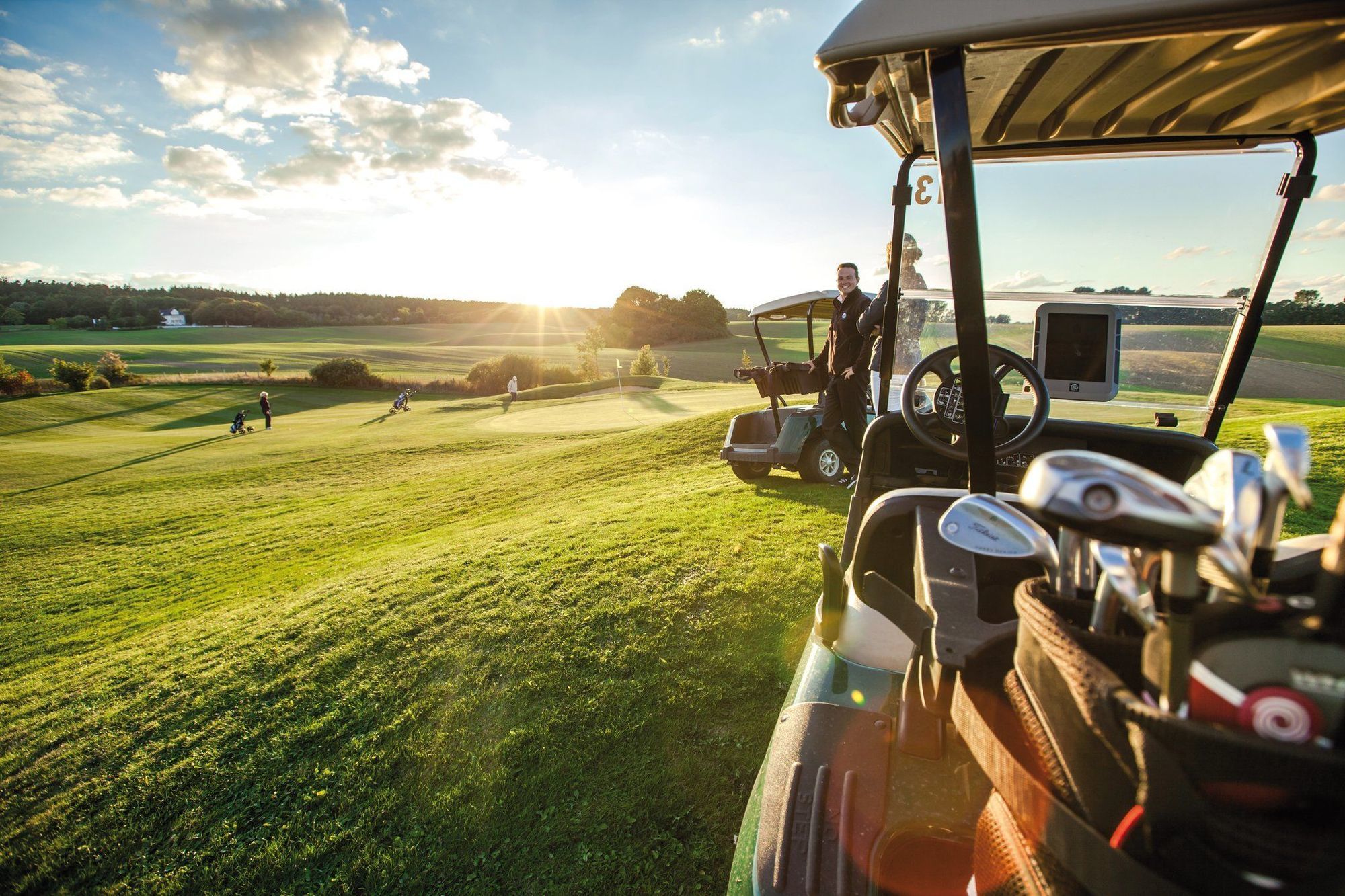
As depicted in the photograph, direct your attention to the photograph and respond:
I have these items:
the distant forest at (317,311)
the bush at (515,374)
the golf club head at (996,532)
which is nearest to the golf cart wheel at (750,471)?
the golf club head at (996,532)

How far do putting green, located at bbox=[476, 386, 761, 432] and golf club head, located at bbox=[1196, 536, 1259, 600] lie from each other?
15.3 meters

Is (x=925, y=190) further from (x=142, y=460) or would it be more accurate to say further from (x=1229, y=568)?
(x=142, y=460)

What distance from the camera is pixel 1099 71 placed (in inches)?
80.3

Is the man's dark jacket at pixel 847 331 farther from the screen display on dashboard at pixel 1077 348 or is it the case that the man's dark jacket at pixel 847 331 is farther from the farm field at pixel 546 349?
the screen display on dashboard at pixel 1077 348

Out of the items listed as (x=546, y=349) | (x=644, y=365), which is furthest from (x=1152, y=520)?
(x=546, y=349)

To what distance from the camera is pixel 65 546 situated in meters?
9.96

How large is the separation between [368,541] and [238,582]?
5.57ft

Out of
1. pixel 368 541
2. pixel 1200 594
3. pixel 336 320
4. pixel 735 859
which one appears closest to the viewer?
pixel 1200 594

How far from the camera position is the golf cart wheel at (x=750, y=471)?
8.69 m

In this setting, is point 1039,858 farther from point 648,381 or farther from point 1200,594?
point 648,381

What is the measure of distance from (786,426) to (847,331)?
5.80 feet

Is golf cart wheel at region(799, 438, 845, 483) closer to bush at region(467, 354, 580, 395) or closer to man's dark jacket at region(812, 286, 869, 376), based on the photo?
man's dark jacket at region(812, 286, 869, 376)

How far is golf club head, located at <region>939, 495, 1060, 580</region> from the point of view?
93cm

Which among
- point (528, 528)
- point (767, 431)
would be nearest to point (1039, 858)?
point (528, 528)
